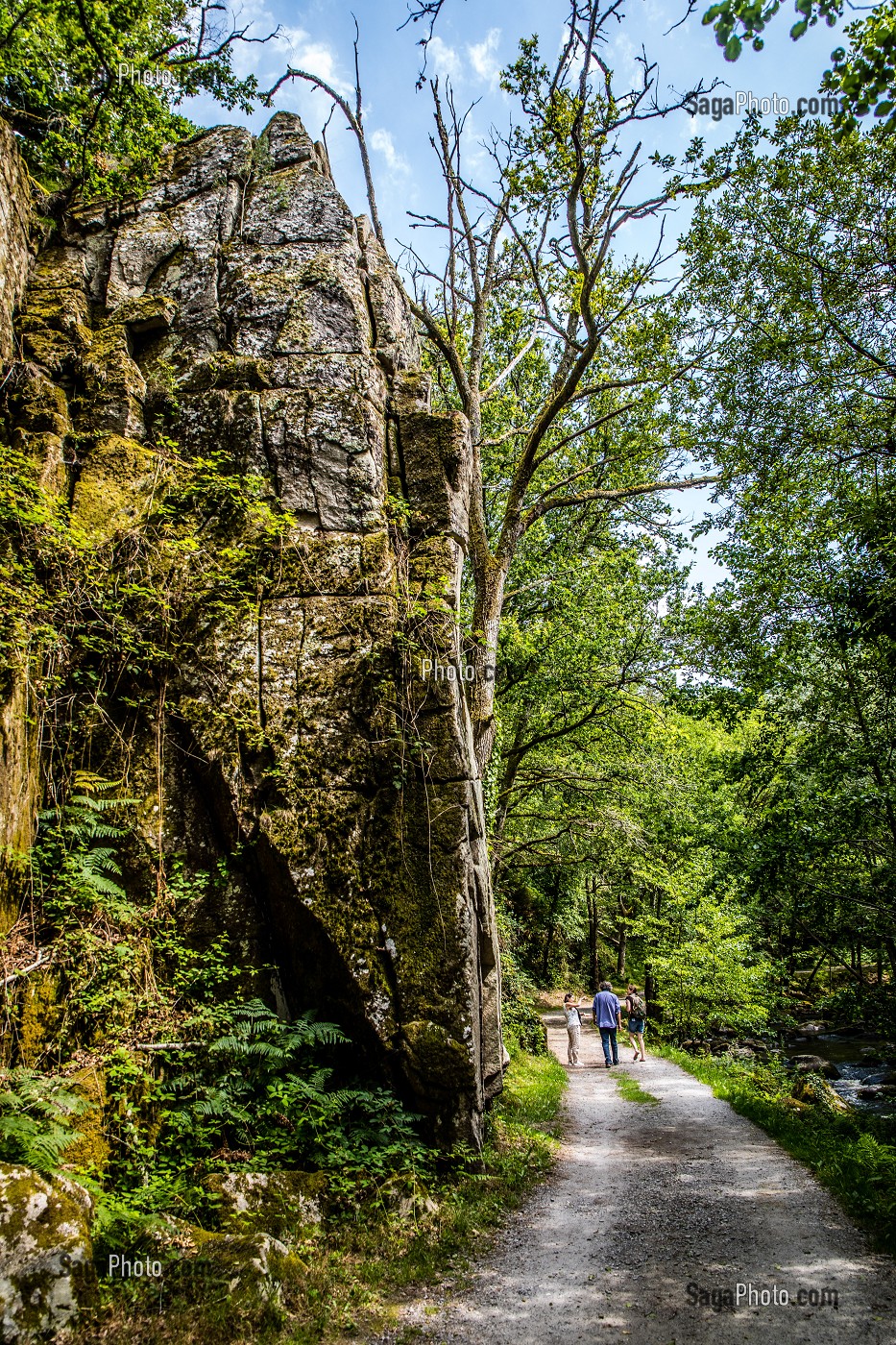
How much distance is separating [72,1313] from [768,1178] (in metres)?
6.80

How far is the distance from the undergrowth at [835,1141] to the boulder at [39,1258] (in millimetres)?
5927

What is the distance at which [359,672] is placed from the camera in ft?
25.2

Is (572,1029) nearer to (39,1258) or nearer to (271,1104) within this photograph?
Result: (271,1104)

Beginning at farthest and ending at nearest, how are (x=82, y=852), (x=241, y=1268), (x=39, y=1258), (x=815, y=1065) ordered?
1. (x=815, y=1065)
2. (x=82, y=852)
3. (x=241, y=1268)
4. (x=39, y=1258)

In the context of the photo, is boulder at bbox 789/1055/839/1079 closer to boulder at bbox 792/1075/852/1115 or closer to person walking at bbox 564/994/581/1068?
boulder at bbox 792/1075/852/1115

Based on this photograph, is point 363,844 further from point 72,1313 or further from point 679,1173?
point 679,1173

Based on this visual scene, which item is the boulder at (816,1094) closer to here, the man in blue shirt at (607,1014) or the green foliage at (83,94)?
the man in blue shirt at (607,1014)

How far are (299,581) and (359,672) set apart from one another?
141cm

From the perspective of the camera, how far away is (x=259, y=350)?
30.5ft

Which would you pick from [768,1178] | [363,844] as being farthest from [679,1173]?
[363,844]

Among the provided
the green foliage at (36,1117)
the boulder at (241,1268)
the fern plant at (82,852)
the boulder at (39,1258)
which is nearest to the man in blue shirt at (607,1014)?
the boulder at (241,1268)

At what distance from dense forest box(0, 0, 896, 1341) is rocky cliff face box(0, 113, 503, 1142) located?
0.18ft

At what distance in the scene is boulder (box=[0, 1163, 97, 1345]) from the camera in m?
3.42

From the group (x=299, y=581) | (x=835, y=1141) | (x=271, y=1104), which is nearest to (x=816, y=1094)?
(x=835, y=1141)
